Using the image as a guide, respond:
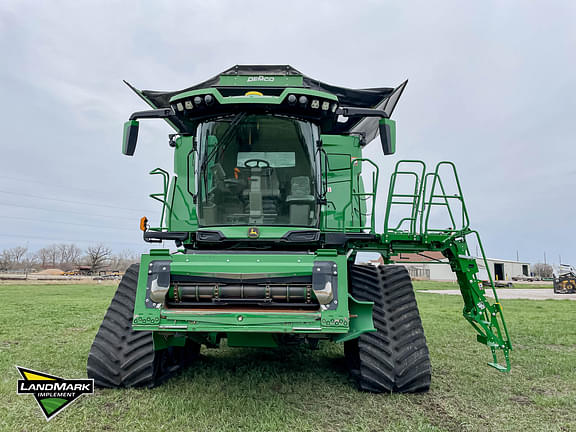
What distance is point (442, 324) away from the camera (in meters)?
11.7

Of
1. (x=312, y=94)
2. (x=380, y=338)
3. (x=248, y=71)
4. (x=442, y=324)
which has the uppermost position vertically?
(x=248, y=71)

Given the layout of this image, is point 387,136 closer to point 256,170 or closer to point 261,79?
point 256,170

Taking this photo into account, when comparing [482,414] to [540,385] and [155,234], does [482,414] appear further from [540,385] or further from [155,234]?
[155,234]

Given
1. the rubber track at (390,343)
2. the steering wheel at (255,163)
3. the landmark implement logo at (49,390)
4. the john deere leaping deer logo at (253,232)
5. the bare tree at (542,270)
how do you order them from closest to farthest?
the landmark implement logo at (49,390), the rubber track at (390,343), the john deere leaping deer logo at (253,232), the steering wheel at (255,163), the bare tree at (542,270)

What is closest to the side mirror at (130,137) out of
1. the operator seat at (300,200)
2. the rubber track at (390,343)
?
the operator seat at (300,200)

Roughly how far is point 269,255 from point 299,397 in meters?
1.58

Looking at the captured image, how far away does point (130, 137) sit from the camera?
5.46 m

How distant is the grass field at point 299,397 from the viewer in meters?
3.95

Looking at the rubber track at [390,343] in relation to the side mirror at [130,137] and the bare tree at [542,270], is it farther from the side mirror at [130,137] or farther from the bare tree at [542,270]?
the bare tree at [542,270]

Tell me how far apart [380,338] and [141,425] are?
260cm

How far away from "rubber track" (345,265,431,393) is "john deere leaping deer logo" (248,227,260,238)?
128cm

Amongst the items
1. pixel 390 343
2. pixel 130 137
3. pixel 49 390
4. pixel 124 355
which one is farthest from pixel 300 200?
pixel 49 390

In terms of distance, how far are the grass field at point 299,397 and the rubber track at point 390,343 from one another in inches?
6.1

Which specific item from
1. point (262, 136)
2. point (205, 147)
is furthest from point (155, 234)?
point (262, 136)
